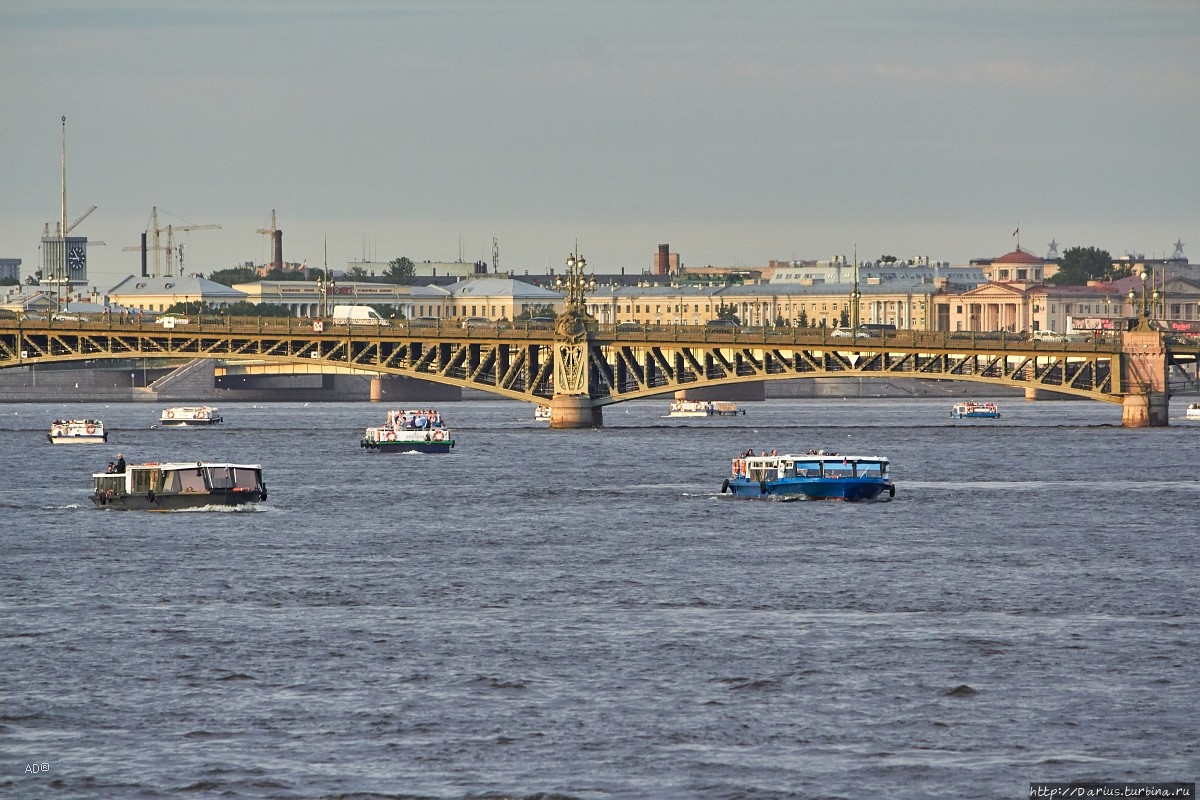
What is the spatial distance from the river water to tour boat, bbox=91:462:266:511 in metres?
1.15

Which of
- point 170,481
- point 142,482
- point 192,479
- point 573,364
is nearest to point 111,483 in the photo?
point 142,482

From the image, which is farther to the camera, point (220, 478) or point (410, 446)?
point (410, 446)

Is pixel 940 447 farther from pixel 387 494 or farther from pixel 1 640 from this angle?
pixel 1 640

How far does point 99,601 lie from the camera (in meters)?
57.6

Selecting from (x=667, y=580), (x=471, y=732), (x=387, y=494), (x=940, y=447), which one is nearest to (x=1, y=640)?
(x=471, y=732)

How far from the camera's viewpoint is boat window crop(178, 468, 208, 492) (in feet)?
290

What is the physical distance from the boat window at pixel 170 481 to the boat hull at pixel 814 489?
72.5 ft

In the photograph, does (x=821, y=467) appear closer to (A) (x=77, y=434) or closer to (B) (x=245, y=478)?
(B) (x=245, y=478)

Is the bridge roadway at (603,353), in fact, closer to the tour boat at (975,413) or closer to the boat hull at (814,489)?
the tour boat at (975,413)

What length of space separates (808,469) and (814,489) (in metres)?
0.84

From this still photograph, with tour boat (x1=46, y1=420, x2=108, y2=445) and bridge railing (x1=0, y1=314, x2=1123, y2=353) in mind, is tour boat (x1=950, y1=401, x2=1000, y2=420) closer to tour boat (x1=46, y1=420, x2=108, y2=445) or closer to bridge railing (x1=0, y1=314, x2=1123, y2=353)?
bridge railing (x1=0, y1=314, x2=1123, y2=353)

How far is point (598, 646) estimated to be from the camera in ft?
163

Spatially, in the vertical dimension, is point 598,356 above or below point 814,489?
above

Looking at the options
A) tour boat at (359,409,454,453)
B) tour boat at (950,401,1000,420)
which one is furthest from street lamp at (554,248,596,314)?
tour boat at (950,401,1000,420)
